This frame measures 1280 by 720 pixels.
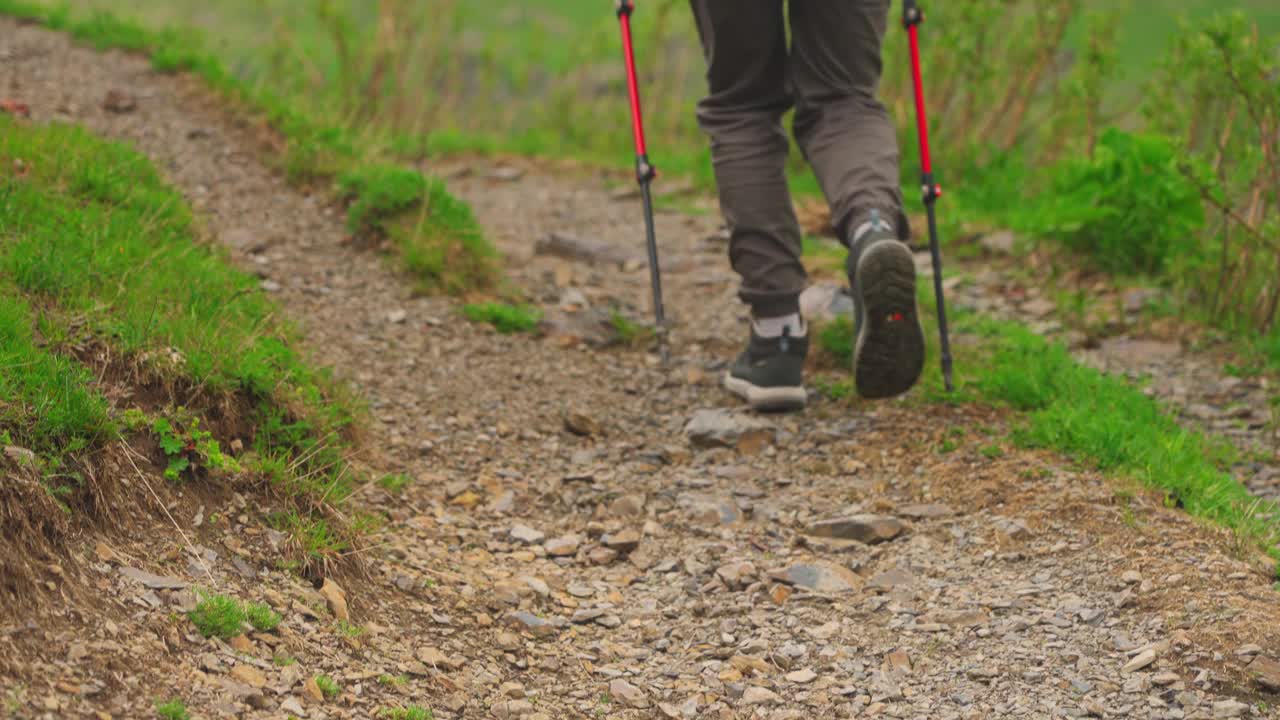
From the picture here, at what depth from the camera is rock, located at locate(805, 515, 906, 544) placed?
3332mm

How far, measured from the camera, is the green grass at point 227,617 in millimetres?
2389

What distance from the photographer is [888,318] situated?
3.57m

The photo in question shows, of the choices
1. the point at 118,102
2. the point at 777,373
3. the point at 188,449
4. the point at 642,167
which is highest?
the point at 642,167

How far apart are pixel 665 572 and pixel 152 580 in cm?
132

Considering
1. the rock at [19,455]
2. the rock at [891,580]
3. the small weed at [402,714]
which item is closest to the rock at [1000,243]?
the rock at [891,580]

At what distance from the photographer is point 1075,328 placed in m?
5.26

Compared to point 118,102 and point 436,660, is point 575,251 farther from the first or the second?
point 436,660

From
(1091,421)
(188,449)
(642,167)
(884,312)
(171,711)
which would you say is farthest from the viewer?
(642,167)

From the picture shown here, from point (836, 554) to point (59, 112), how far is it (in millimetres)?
4362

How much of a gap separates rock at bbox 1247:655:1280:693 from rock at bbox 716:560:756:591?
116 cm

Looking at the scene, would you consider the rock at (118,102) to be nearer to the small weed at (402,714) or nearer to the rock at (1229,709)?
the small weed at (402,714)

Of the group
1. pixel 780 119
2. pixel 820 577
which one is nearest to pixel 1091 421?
pixel 820 577

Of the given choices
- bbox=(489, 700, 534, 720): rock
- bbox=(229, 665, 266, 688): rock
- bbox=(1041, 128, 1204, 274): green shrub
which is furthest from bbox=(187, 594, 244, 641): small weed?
bbox=(1041, 128, 1204, 274): green shrub

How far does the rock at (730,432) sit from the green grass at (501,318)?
103 centimetres
